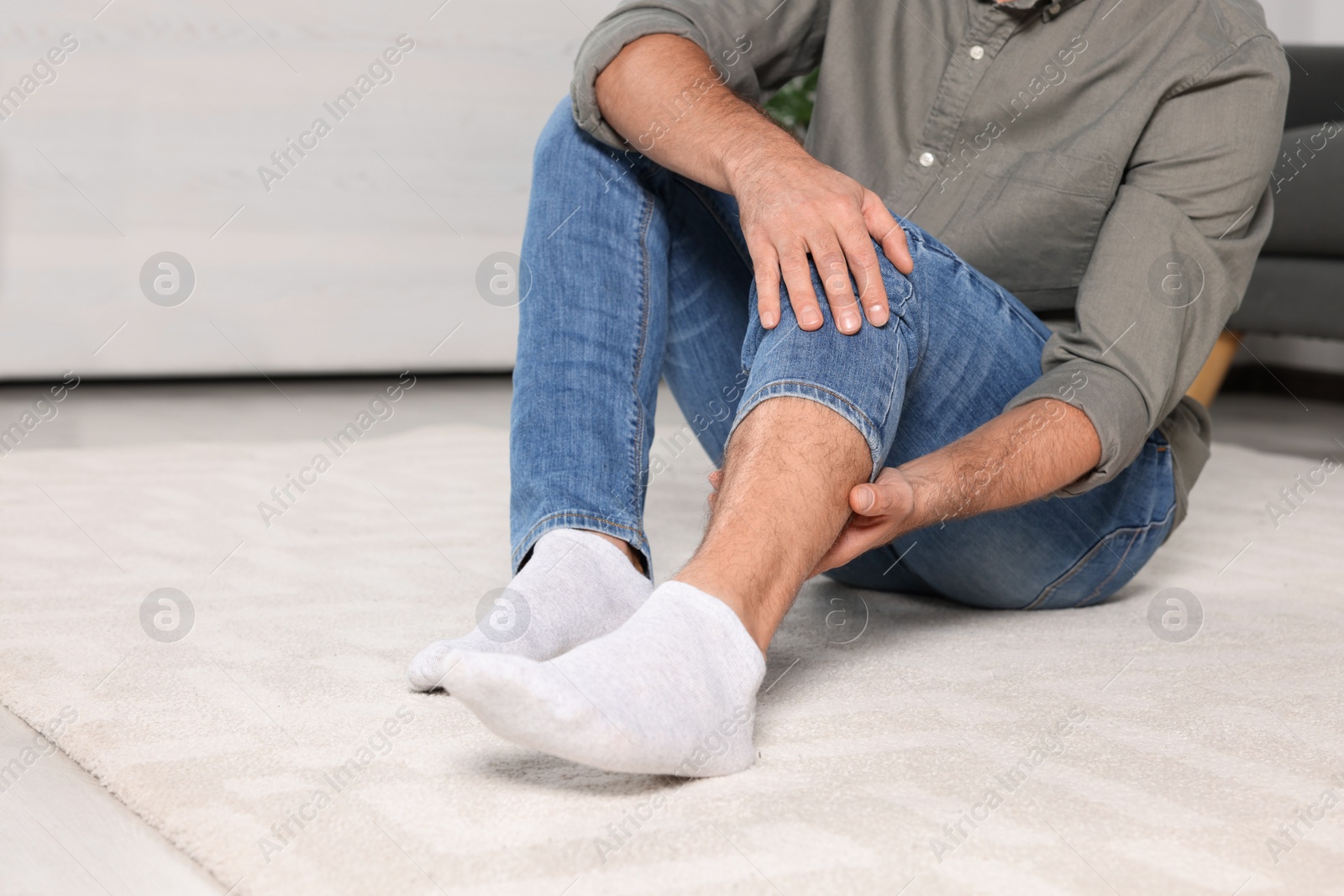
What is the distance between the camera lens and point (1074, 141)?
872 millimetres

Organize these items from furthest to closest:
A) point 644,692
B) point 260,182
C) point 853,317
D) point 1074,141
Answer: point 260,182, point 1074,141, point 853,317, point 644,692

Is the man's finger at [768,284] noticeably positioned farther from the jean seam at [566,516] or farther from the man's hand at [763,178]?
the jean seam at [566,516]

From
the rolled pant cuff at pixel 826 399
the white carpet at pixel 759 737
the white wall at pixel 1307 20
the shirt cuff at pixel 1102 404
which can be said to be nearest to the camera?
the white carpet at pixel 759 737

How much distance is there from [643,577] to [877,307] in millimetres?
225

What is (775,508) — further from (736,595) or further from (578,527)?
(578,527)

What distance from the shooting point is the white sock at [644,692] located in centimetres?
52

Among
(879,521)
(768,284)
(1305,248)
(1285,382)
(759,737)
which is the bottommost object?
(1285,382)

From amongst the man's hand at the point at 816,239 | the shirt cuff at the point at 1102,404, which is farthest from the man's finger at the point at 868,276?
the shirt cuff at the point at 1102,404

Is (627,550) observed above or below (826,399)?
→ below

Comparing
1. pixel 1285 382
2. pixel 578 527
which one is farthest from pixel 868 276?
pixel 1285 382

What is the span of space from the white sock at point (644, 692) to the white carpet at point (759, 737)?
0.03 m

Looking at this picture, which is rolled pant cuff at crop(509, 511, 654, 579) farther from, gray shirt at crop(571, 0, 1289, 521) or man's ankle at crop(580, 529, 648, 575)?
gray shirt at crop(571, 0, 1289, 521)

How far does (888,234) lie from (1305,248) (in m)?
1.39

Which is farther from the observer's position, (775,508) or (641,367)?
(641,367)
